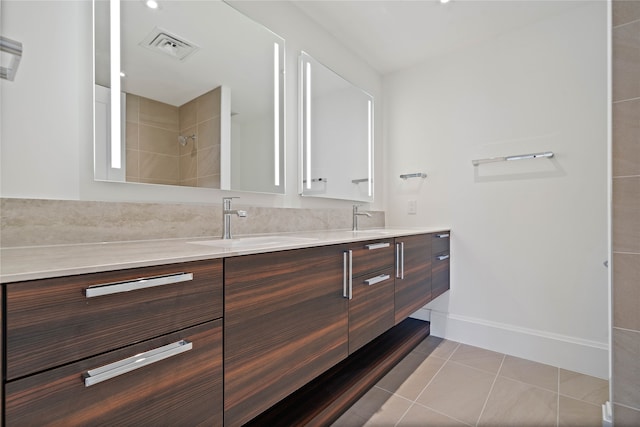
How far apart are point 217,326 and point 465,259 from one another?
2.06 m

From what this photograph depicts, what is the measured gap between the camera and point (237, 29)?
1.57 meters

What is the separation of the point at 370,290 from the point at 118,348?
107cm

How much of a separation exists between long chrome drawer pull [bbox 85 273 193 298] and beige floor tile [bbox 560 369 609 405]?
6.87 ft

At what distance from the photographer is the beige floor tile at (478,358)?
1967mm

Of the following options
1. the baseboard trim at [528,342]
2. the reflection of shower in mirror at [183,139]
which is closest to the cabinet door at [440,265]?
the baseboard trim at [528,342]

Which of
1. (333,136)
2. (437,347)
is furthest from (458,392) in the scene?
(333,136)

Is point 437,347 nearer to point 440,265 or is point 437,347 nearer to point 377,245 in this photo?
point 440,265

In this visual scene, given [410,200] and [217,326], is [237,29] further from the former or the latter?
[410,200]

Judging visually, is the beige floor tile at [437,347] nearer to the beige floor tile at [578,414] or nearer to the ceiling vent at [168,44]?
the beige floor tile at [578,414]

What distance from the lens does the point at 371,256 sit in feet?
4.85

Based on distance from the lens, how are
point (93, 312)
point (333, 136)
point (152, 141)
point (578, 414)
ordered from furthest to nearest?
1. point (333, 136)
2. point (578, 414)
3. point (152, 141)
4. point (93, 312)

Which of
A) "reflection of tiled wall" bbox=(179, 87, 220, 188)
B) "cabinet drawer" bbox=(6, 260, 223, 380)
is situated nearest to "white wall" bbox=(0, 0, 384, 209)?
"reflection of tiled wall" bbox=(179, 87, 220, 188)

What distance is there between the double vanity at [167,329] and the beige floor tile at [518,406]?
33.1 inches
